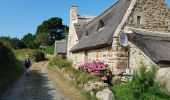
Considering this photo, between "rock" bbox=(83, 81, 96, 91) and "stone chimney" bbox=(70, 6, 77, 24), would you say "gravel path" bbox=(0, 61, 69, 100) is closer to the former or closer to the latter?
"rock" bbox=(83, 81, 96, 91)

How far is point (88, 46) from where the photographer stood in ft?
70.6

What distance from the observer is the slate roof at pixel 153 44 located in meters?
16.6

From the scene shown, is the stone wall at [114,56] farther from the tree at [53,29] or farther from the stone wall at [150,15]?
the tree at [53,29]

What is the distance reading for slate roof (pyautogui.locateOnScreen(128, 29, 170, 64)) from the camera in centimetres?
1662

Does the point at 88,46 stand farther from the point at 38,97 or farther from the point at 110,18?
the point at 38,97

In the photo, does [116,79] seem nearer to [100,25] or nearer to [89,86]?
[89,86]

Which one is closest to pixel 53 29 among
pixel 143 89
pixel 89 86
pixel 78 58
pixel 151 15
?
pixel 78 58

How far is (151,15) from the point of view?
20.0 meters

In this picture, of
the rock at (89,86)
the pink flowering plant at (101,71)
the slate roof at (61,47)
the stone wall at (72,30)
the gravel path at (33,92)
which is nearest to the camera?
the gravel path at (33,92)

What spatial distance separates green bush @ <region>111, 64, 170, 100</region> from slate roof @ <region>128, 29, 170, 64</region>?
157 cm

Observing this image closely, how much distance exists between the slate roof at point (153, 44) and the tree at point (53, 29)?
2329 inches

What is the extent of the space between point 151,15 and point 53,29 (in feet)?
200

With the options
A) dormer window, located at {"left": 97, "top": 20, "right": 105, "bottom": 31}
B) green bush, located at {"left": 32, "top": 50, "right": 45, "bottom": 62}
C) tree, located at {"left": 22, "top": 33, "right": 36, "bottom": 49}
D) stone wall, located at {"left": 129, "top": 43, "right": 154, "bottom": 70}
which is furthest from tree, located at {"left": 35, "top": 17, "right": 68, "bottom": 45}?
stone wall, located at {"left": 129, "top": 43, "right": 154, "bottom": 70}

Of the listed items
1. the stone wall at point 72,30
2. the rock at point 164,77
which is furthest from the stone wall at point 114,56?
the stone wall at point 72,30
